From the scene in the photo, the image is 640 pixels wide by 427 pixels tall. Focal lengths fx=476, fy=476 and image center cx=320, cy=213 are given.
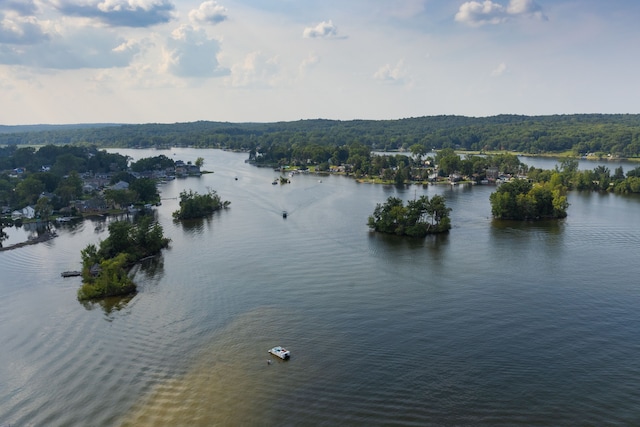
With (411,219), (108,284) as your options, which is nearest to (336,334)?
(108,284)

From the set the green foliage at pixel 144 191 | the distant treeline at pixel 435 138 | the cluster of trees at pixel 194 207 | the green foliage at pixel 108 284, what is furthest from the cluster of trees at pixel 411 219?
the distant treeline at pixel 435 138

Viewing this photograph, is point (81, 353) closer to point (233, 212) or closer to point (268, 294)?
point (268, 294)

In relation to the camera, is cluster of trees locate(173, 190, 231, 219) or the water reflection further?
cluster of trees locate(173, 190, 231, 219)

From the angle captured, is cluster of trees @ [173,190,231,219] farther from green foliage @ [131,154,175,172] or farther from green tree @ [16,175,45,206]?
green foliage @ [131,154,175,172]

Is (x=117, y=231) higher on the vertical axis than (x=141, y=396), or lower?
higher

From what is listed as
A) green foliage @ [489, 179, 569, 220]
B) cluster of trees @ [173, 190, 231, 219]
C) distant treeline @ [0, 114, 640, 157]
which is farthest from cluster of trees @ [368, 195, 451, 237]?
distant treeline @ [0, 114, 640, 157]

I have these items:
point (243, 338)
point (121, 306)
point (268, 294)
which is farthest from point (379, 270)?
point (121, 306)
